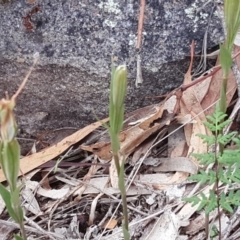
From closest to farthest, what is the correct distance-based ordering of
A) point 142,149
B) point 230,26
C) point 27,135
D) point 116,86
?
point 116,86, point 230,26, point 142,149, point 27,135

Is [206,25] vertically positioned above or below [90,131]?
above

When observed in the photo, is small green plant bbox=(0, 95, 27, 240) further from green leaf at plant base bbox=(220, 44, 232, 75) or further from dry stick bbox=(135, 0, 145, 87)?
dry stick bbox=(135, 0, 145, 87)

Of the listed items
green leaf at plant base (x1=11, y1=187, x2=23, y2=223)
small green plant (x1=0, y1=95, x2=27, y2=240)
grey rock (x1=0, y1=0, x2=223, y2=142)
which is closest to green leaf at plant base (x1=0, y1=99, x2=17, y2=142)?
small green plant (x1=0, y1=95, x2=27, y2=240)

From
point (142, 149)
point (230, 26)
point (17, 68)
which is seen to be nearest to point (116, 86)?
point (230, 26)

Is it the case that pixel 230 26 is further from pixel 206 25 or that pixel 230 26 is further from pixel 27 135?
pixel 27 135

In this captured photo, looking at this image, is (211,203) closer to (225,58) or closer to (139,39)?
(225,58)

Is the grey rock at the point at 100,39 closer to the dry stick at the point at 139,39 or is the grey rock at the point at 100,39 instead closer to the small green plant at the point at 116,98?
the dry stick at the point at 139,39
